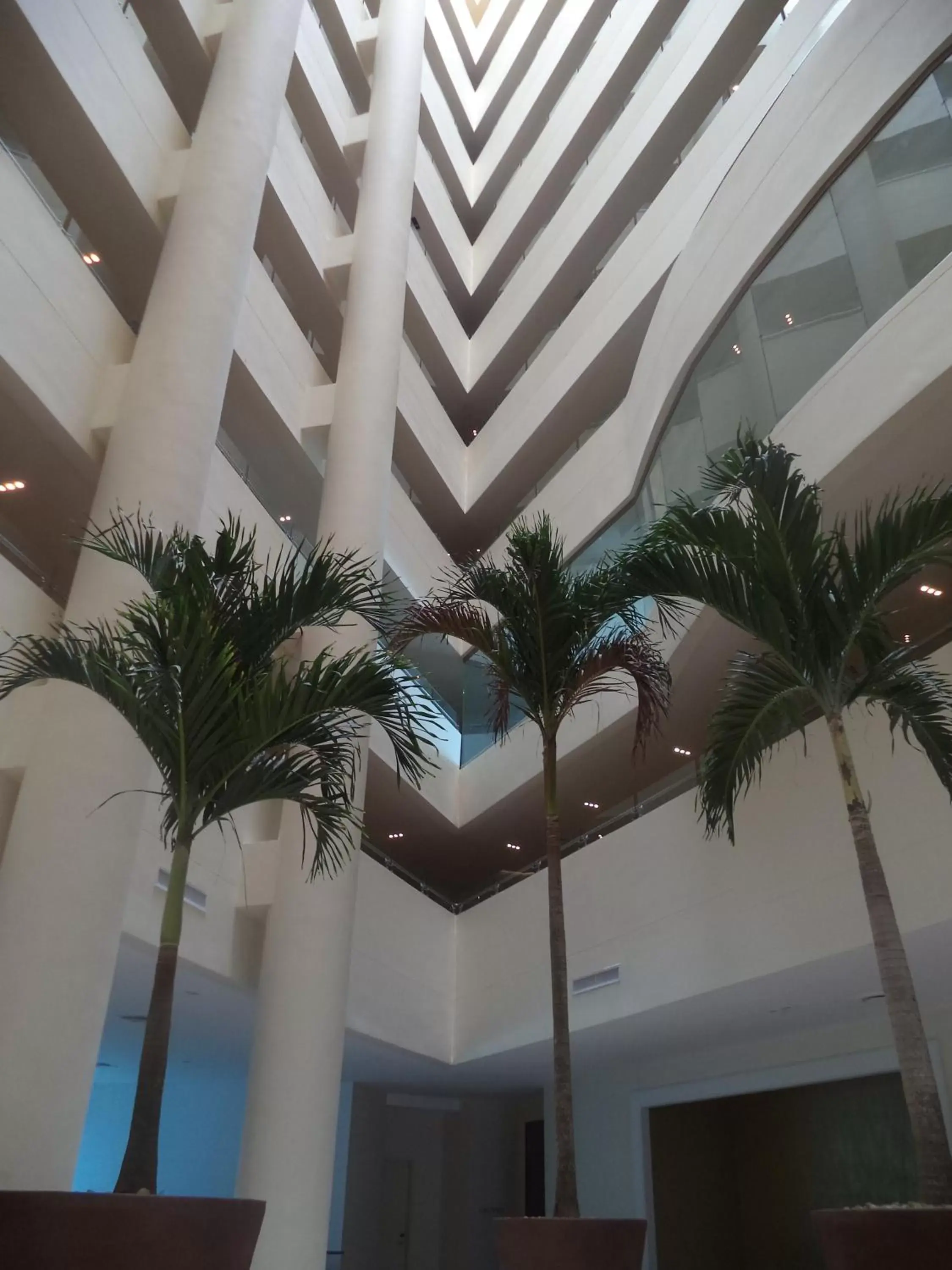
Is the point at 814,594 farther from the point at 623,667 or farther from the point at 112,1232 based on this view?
the point at 112,1232

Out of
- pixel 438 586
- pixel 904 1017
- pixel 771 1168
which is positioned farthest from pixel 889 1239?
pixel 438 586

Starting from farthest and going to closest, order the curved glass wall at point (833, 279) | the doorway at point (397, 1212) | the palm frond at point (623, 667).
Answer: the doorway at point (397, 1212), the curved glass wall at point (833, 279), the palm frond at point (623, 667)

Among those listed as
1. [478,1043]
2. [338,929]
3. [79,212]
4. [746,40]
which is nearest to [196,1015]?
[338,929]

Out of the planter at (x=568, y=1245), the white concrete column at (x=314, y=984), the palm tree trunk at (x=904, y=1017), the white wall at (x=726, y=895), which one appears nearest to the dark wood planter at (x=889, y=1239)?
the palm tree trunk at (x=904, y=1017)

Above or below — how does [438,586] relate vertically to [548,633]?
above

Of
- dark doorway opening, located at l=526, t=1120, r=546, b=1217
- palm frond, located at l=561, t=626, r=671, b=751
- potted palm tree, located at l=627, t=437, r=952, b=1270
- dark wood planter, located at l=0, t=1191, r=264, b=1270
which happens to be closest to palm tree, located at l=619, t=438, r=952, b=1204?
potted palm tree, located at l=627, t=437, r=952, b=1270

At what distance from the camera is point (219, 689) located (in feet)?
13.5

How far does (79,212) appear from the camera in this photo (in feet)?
30.0

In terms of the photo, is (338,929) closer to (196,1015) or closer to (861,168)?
(196,1015)

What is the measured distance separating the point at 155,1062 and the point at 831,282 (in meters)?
6.55

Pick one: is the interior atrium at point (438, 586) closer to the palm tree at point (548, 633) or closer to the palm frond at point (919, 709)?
the palm frond at point (919, 709)

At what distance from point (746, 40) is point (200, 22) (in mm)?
7869

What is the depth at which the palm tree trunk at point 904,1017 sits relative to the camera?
11.2 ft

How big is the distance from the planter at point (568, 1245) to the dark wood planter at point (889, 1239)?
1224 millimetres
